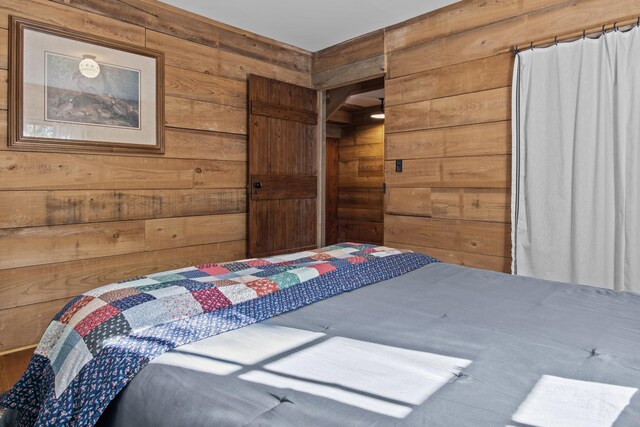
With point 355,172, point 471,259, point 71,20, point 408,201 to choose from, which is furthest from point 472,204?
point 355,172

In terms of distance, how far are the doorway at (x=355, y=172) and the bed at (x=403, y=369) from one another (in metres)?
5.07

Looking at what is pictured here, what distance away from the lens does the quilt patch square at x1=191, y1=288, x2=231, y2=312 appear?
50.3 inches

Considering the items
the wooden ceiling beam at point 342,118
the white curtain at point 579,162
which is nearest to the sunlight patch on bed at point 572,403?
the white curtain at point 579,162

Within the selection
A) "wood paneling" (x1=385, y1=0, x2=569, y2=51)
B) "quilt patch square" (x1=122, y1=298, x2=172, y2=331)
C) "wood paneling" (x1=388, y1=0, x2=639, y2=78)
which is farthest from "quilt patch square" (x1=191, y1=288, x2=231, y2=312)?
"wood paneling" (x1=385, y1=0, x2=569, y2=51)

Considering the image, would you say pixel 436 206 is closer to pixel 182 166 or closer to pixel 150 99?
pixel 182 166

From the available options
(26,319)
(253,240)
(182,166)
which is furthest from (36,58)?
(253,240)

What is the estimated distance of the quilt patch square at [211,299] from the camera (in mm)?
1276

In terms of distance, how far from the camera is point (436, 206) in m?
3.43

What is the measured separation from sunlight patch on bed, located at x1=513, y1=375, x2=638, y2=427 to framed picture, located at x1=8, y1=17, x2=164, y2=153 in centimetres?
298

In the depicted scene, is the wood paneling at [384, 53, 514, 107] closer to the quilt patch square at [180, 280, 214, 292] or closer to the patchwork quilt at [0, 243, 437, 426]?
the patchwork quilt at [0, 243, 437, 426]

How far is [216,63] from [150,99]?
0.72 metres

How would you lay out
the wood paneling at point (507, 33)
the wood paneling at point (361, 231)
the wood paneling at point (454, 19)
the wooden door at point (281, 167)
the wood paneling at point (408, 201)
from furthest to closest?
the wood paneling at point (361, 231), the wooden door at point (281, 167), the wood paneling at point (408, 201), the wood paneling at point (454, 19), the wood paneling at point (507, 33)

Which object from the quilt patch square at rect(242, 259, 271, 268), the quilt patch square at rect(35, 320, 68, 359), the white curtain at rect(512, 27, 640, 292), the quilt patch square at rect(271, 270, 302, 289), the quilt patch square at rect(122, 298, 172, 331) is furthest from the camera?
the white curtain at rect(512, 27, 640, 292)

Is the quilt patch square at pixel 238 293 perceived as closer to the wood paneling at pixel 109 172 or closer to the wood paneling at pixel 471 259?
the wood paneling at pixel 109 172
